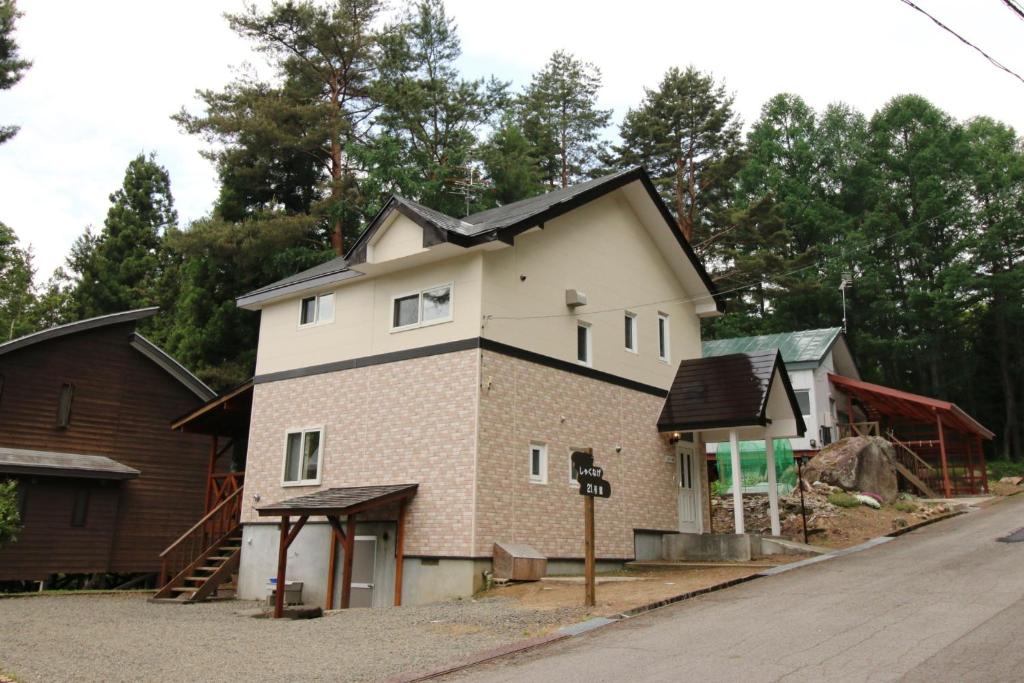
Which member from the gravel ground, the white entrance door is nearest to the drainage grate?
the white entrance door

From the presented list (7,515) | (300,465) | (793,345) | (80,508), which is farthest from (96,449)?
(793,345)

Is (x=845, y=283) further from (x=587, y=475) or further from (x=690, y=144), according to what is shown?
(x=587, y=475)

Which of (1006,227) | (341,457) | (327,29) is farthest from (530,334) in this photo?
(1006,227)

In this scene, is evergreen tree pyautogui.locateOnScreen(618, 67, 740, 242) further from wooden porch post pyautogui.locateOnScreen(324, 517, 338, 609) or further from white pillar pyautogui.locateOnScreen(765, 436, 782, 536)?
wooden porch post pyautogui.locateOnScreen(324, 517, 338, 609)

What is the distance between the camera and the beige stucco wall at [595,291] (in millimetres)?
15594

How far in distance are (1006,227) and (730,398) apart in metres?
28.3

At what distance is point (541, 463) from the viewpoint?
15.4m

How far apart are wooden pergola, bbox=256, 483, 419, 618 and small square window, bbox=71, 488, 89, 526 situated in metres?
8.68

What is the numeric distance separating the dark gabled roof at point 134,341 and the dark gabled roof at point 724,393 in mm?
13286

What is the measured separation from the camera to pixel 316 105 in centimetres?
3086

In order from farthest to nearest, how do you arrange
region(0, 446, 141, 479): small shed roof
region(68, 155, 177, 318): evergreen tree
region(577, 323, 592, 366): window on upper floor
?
1. region(68, 155, 177, 318): evergreen tree
2. region(0, 446, 141, 479): small shed roof
3. region(577, 323, 592, 366): window on upper floor

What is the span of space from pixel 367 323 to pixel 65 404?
953 centimetres

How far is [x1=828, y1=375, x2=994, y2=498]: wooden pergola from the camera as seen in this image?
2838 cm

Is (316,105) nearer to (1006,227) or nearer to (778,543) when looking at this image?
(778,543)
